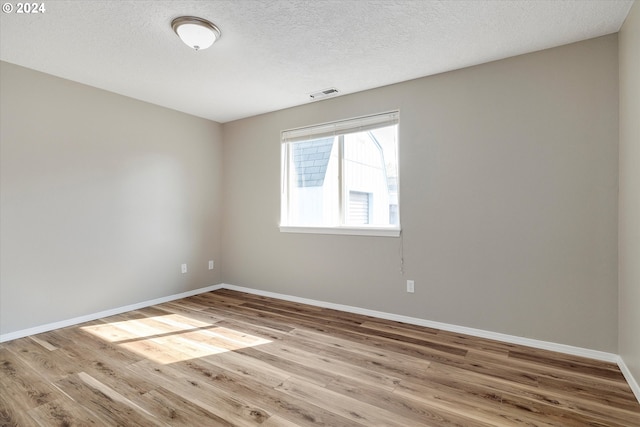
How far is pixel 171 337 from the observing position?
2.90m

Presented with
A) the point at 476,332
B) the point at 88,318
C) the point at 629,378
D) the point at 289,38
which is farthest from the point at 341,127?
the point at 88,318

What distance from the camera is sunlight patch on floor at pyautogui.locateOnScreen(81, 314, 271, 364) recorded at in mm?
2584

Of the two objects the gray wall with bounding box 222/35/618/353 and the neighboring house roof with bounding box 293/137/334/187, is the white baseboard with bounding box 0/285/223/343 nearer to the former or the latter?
the gray wall with bounding box 222/35/618/353

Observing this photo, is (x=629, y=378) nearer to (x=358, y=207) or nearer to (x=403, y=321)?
(x=403, y=321)

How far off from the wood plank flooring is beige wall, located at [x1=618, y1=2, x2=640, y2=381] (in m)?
0.32

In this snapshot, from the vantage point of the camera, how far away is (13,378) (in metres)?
2.16

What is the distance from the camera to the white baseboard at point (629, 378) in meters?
1.93

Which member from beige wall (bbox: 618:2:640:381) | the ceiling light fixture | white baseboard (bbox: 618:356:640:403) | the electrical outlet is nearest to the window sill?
the electrical outlet

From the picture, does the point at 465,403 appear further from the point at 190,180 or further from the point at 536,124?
the point at 190,180

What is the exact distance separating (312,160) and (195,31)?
205 centimetres

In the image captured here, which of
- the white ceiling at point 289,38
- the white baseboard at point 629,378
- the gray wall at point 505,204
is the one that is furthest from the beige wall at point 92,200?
the white baseboard at point 629,378

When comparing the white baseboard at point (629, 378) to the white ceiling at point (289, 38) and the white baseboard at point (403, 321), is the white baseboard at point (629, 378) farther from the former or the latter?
the white ceiling at point (289, 38)

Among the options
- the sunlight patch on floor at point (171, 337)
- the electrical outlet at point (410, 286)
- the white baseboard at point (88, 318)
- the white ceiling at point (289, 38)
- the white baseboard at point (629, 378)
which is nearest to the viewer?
the white baseboard at point (629, 378)

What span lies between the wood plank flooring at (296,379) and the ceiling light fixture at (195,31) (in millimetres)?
2414
